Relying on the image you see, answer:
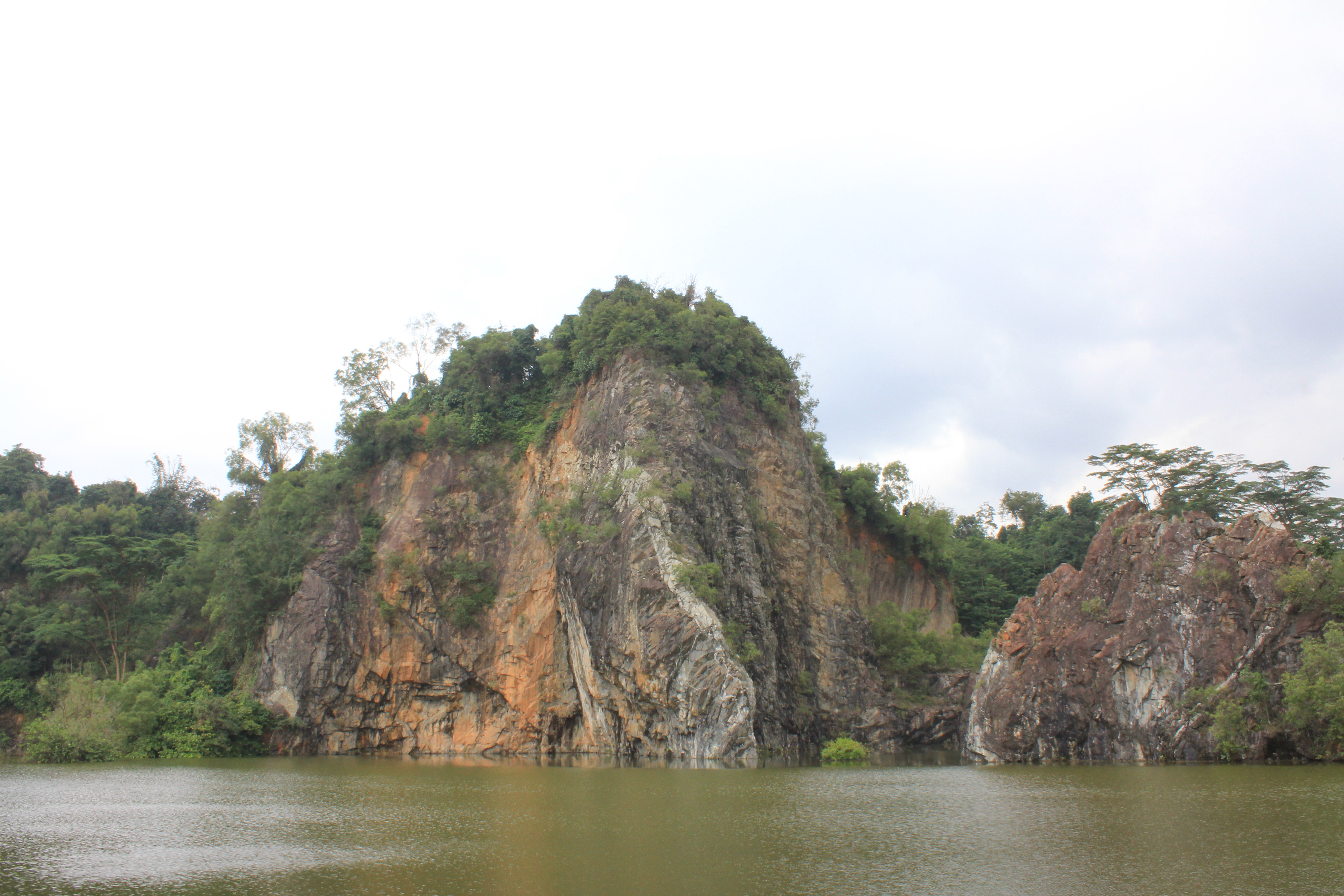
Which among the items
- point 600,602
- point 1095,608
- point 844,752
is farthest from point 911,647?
point 600,602

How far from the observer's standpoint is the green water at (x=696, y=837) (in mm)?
9180

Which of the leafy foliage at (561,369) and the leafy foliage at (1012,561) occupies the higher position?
the leafy foliage at (561,369)

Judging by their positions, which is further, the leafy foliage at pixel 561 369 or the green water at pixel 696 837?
the leafy foliage at pixel 561 369

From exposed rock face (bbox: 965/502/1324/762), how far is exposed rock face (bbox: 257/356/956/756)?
810 centimetres

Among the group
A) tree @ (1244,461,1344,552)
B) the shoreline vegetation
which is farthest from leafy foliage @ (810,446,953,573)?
tree @ (1244,461,1344,552)

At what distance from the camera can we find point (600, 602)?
109 feet

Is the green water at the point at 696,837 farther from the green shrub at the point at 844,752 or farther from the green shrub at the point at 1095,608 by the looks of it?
the green shrub at the point at 844,752

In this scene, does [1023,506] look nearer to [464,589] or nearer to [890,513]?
[890,513]

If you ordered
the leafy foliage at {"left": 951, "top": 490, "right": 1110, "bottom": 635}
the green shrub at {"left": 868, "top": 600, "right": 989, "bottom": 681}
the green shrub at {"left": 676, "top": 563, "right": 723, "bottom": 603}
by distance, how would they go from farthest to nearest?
the leafy foliage at {"left": 951, "top": 490, "right": 1110, "bottom": 635} → the green shrub at {"left": 868, "top": 600, "right": 989, "bottom": 681} → the green shrub at {"left": 676, "top": 563, "right": 723, "bottom": 603}

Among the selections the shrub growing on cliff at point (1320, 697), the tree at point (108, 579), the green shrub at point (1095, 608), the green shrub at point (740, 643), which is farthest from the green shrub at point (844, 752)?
the tree at point (108, 579)

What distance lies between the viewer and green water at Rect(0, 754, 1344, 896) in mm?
9180

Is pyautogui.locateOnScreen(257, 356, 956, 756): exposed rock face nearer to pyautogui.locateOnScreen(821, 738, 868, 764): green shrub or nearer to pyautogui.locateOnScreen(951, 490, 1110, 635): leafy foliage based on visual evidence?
pyautogui.locateOnScreen(821, 738, 868, 764): green shrub

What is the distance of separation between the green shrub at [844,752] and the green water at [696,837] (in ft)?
34.5

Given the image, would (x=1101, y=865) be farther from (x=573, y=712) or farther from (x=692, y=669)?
(x=573, y=712)
